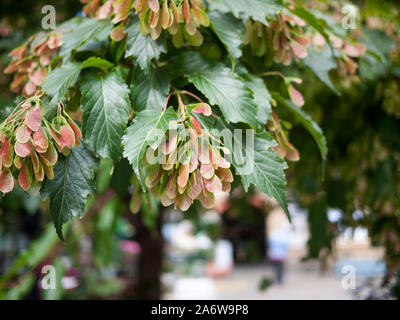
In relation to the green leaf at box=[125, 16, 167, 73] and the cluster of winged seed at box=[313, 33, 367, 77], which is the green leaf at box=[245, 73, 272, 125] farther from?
the cluster of winged seed at box=[313, 33, 367, 77]

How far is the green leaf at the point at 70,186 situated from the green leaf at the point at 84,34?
227 millimetres

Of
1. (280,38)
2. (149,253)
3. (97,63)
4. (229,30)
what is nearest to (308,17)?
(280,38)

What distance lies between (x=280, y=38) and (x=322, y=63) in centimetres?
17

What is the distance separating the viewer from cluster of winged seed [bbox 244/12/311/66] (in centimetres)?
88

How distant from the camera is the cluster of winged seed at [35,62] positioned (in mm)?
867

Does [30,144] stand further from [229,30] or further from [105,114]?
[229,30]

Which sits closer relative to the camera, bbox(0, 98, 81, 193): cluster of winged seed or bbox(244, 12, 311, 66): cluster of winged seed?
bbox(0, 98, 81, 193): cluster of winged seed

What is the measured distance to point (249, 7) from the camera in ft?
2.71

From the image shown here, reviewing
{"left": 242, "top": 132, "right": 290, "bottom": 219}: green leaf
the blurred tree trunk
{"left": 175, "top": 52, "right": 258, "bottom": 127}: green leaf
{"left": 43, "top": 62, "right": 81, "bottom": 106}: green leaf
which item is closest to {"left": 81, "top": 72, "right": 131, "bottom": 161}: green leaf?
{"left": 43, "top": 62, "right": 81, "bottom": 106}: green leaf

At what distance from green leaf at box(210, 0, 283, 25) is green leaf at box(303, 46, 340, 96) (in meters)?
0.19

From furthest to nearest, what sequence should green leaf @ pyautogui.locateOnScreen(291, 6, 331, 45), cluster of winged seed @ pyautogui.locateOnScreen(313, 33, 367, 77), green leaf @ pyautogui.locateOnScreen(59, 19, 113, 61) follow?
cluster of winged seed @ pyautogui.locateOnScreen(313, 33, 367, 77) < green leaf @ pyautogui.locateOnScreen(291, 6, 331, 45) < green leaf @ pyautogui.locateOnScreen(59, 19, 113, 61)

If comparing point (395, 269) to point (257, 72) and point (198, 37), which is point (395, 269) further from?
point (198, 37)

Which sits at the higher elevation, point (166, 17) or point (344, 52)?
point (344, 52)

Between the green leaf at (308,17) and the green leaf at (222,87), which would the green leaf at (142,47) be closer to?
the green leaf at (222,87)
